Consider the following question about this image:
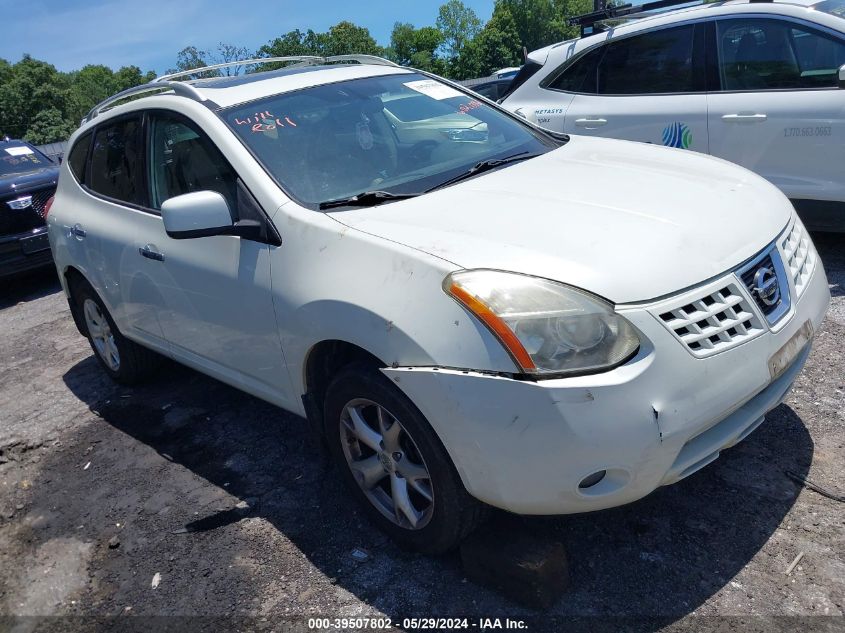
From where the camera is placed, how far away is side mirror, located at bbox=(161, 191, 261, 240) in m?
2.99

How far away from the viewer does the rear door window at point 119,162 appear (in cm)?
403

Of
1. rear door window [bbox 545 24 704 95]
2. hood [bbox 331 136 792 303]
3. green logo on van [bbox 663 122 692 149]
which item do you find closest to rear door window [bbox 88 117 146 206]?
hood [bbox 331 136 792 303]

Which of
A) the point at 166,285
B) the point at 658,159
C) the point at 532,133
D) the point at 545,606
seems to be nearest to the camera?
the point at 545,606

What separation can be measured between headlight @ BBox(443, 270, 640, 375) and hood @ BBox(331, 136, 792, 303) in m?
0.05

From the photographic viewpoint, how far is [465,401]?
2.28 meters

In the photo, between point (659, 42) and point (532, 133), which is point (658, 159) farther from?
point (659, 42)

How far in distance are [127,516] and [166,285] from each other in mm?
1122

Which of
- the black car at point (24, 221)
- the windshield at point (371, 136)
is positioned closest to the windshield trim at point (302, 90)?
the windshield at point (371, 136)

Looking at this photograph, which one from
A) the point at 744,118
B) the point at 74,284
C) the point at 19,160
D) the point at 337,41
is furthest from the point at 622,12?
the point at 337,41

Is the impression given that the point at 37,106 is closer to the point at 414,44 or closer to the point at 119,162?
the point at 414,44

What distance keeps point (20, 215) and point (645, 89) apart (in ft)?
22.1

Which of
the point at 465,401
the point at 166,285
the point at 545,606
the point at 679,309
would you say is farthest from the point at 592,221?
the point at 166,285

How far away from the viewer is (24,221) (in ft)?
27.1

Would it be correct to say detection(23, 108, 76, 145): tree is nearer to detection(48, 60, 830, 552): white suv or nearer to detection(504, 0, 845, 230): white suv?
detection(504, 0, 845, 230): white suv
